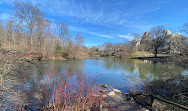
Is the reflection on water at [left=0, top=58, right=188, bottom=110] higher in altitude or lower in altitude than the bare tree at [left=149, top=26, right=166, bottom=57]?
lower

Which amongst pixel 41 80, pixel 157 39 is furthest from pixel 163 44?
pixel 41 80

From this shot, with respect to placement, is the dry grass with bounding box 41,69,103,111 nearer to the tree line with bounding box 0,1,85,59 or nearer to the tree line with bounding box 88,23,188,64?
the tree line with bounding box 88,23,188,64

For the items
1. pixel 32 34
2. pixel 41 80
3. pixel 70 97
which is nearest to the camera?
pixel 70 97

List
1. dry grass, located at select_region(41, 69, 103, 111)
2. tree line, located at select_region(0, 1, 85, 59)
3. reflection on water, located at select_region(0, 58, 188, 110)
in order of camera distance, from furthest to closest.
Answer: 1. tree line, located at select_region(0, 1, 85, 59)
2. reflection on water, located at select_region(0, 58, 188, 110)
3. dry grass, located at select_region(41, 69, 103, 111)

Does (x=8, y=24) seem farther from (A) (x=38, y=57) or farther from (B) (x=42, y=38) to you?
(A) (x=38, y=57)

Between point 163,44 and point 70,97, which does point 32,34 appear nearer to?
point 70,97

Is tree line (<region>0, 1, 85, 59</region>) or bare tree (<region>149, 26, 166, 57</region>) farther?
bare tree (<region>149, 26, 166, 57</region>)

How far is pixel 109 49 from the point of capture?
69938 millimetres

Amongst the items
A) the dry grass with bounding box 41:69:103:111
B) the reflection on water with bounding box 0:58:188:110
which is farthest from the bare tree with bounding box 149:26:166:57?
the dry grass with bounding box 41:69:103:111

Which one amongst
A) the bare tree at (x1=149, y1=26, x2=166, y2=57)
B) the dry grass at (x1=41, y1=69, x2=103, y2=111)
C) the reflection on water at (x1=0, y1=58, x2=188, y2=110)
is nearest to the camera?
the dry grass at (x1=41, y1=69, x2=103, y2=111)

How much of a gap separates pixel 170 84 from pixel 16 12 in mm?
30373

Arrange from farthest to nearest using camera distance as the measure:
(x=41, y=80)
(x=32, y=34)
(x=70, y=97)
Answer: (x=32, y=34) → (x=41, y=80) → (x=70, y=97)

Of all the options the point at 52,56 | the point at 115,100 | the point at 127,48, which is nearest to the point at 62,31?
the point at 52,56

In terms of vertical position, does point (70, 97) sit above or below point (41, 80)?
above
